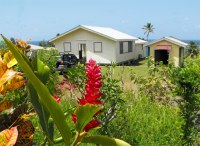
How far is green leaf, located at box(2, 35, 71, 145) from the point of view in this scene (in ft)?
2.57

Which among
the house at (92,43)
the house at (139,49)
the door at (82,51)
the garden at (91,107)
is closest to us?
the garden at (91,107)

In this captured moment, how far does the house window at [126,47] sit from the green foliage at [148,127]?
28.7 m

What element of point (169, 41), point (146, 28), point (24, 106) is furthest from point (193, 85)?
point (146, 28)

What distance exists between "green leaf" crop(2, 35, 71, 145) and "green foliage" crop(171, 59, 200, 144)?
4350 mm

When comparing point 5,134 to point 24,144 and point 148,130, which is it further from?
point 148,130

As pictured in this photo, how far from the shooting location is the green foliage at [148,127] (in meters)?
5.99

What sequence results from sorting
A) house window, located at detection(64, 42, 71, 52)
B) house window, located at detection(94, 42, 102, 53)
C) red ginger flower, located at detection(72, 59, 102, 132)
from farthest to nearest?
house window, located at detection(64, 42, 71, 52)
house window, located at detection(94, 42, 102, 53)
red ginger flower, located at detection(72, 59, 102, 132)

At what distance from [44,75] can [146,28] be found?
8552 centimetres

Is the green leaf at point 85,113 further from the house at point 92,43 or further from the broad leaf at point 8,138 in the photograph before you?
the house at point 92,43

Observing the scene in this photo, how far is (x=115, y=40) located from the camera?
111ft

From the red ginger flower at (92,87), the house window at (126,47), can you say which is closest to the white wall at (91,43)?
the house window at (126,47)

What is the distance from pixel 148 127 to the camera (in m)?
6.68

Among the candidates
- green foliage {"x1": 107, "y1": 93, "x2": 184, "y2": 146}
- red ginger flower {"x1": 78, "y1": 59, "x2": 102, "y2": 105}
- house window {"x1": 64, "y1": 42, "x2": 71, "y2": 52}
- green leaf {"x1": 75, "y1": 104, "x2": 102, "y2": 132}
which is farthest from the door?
green leaf {"x1": 75, "y1": 104, "x2": 102, "y2": 132}

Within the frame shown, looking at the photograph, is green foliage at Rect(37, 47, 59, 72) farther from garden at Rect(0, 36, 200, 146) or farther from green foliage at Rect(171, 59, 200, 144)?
green foliage at Rect(171, 59, 200, 144)
